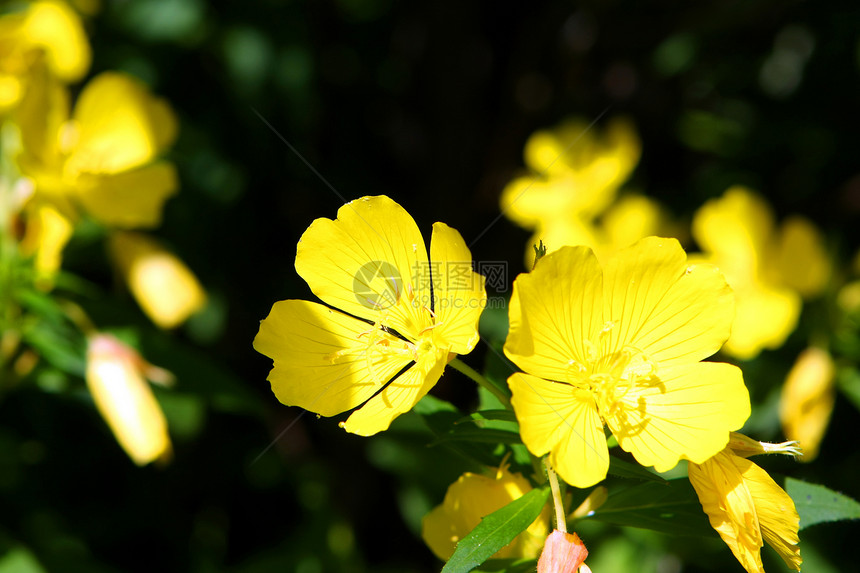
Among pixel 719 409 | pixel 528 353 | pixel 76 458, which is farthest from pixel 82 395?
pixel 719 409

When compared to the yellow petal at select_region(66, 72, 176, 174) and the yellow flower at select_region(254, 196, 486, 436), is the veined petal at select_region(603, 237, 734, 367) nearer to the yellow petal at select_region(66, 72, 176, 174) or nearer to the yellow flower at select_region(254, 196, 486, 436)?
the yellow flower at select_region(254, 196, 486, 436)

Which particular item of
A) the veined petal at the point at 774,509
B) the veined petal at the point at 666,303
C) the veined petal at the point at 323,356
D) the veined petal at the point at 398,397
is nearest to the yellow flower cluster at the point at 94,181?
the veined petal at the point at 323,356

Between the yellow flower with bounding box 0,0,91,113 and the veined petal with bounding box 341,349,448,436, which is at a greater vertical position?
the yellow flower with bounding box 0,0,91,113

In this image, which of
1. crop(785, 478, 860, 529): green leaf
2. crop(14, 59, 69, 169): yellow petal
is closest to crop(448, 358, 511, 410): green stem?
crop(785, 478, 860, 529): green leaf

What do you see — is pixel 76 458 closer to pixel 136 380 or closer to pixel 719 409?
pixel 136 380

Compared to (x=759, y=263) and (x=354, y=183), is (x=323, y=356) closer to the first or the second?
(x=354, y=183)

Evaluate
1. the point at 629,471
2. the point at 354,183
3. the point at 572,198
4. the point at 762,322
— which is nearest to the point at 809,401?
the point at 762,322
